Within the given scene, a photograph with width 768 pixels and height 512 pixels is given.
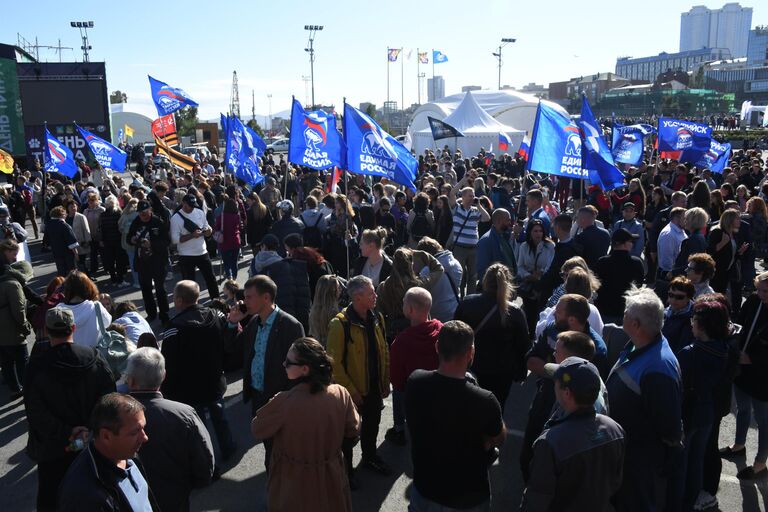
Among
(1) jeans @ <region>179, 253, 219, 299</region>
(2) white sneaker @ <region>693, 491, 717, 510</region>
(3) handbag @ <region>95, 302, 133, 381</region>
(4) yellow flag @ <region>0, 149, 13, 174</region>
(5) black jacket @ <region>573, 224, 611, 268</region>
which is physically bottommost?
(2) white sneaker @ <region>693, 491, 717, 510</region>

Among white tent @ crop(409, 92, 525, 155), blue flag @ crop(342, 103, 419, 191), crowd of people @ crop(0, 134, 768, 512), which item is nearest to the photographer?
crowd of people @ crop(0, 134, 768, 512)

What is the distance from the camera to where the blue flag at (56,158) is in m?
13.9

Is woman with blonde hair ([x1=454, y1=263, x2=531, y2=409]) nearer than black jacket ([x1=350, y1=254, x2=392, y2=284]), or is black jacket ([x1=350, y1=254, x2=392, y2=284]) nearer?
A: woman with blonde hair ([x1=454, y1=263, x2=531, y2=409])

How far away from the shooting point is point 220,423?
5328mm

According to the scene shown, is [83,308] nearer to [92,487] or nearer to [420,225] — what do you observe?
[92,487]

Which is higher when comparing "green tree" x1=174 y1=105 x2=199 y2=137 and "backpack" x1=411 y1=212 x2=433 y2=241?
"green tree" x1=174 y1=105 x2=199 y2=137

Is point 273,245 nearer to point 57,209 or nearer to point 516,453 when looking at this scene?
point 516,453

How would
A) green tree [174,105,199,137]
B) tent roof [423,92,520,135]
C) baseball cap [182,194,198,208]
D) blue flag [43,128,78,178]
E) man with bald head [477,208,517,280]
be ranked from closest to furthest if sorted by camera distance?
man with bald head [477,208,517,280]
baseball cap [182,194,198,208]
blue flag [43,128,78,178]
tent roof [423,92,520,135]
green tree [174,105,199,137]

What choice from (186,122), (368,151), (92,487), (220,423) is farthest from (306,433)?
(186,122)

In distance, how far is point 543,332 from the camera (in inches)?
175

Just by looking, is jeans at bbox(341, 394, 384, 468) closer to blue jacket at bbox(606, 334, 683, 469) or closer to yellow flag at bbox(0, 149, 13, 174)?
blue jacket at bbox(606, 334, 683, 469)

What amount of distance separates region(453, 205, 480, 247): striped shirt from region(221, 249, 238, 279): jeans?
13.2 feet

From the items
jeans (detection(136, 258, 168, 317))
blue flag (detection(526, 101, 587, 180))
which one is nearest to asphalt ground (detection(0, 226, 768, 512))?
jeans (detection(136, 258, 168, 317))

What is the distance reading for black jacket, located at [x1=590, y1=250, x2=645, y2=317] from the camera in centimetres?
615
